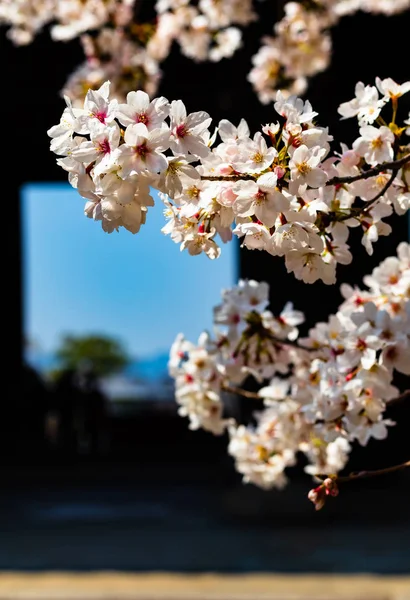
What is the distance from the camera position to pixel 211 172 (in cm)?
165

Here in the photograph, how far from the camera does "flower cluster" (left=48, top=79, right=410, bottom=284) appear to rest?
4.94 feet

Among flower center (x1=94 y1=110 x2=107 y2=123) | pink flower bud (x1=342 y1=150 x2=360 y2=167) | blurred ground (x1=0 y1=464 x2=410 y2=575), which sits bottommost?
blurred ground (x1=0 y1=464 x2=410 y2=575)

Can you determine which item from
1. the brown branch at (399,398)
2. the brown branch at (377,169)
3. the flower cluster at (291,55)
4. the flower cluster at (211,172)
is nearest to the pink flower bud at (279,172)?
the flower cluster at (211,172)

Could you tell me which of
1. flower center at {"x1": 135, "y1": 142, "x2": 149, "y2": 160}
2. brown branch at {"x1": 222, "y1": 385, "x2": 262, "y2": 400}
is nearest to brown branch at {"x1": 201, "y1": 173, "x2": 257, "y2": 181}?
flower center at {"x1": 135, "y1": 142, "x2": 149, "y2": 160}

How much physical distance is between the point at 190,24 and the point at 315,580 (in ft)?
11.4

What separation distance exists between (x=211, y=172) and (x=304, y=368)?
121cm

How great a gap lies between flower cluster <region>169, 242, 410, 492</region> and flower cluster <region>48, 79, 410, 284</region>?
420 mm

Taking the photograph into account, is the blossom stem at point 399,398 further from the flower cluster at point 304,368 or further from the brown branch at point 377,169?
the brown branch at point 377,169

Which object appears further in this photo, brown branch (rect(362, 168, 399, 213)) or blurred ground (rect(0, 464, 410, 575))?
blurred ground (rect(0, 464, 410, 575))

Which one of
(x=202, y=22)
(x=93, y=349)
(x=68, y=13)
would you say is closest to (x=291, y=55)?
(x=202, y=22)

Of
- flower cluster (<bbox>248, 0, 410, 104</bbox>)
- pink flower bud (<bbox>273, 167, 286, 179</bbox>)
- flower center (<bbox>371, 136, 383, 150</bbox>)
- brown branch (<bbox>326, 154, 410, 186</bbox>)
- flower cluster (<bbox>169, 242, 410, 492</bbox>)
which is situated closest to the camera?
pink flower bud (<bbox>273, 167, 286, 179</bbox>)

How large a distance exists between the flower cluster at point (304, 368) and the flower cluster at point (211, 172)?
0.42 metres

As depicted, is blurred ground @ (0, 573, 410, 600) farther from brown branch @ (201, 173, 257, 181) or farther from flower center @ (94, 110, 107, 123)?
flower center @ (94, 110, 107, 123)

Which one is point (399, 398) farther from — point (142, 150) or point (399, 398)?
point (142, 150)
